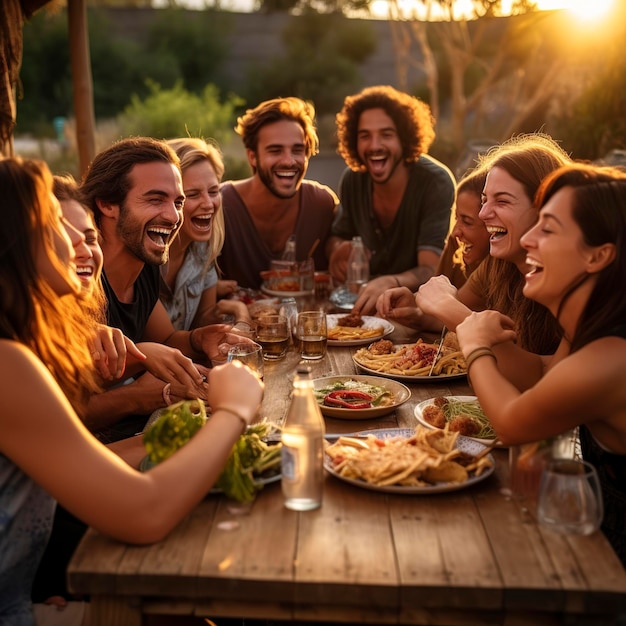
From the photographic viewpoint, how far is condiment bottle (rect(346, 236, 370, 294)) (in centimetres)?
423

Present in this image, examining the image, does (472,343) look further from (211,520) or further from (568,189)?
(211,520)

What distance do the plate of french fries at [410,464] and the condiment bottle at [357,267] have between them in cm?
219

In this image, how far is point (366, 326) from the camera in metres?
3.61

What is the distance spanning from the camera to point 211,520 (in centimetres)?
177

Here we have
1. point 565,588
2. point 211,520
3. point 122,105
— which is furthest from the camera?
point 122,105

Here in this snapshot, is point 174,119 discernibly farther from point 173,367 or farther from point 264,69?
point 173,367

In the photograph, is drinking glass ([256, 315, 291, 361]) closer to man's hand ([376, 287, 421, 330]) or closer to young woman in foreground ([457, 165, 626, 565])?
man's hand ([376, 287, 421, 330])

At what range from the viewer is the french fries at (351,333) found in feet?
11.2

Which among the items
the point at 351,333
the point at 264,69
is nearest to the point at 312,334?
the point at 351,333

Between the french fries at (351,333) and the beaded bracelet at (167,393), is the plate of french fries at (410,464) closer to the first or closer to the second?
the beaded bracelet at (167,393)

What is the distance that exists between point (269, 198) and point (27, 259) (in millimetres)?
3327

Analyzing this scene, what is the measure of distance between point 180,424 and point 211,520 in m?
0.24

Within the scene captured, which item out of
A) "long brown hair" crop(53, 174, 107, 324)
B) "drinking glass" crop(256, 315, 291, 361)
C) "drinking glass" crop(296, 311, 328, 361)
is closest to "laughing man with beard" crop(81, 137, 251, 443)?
"drinking glass" crop(256, 315, 291, 361)

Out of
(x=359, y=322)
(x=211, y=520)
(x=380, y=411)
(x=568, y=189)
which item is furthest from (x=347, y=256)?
(x=211, y=520)
